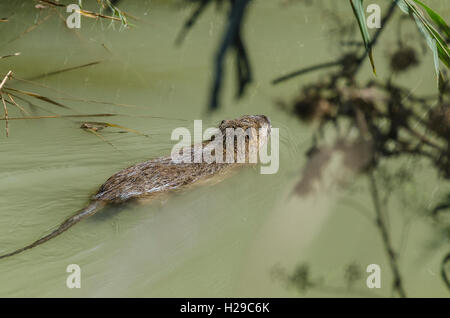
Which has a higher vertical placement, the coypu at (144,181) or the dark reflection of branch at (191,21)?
the dark reflection of branch at (191,21)

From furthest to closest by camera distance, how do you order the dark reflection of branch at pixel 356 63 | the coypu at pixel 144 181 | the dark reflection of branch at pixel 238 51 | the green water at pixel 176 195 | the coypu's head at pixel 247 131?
the dark reflection of branch at pixel 238 51, the dark reflection of branch at pixel 356 63, the coypu's head at pixel 247 131, the coypu at pixel 144 181, the green water at pixel 176 195

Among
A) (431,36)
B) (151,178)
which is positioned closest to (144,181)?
(151,178)

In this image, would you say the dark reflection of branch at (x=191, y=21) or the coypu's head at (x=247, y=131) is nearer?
the coypu's head at (x=247, y=131)

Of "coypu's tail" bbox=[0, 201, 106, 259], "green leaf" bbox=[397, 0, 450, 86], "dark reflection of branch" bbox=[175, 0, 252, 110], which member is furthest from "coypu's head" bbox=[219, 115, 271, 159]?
"green leaf" bbox=[397, 0, 450, 86]

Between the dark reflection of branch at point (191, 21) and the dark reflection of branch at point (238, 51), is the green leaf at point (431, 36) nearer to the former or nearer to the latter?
the dark reflection of branch at point (238, 51)

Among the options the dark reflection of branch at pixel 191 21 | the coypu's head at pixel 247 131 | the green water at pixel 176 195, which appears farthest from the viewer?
the dark reflection of branch at pixel 191 21

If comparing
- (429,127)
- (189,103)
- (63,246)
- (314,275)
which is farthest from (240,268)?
(429,127)

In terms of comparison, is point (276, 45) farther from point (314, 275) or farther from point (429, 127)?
point (314, 275)

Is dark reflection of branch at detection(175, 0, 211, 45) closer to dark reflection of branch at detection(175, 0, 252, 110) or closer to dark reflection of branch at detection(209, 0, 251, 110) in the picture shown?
dark reflection of branch at detection(175, 0, 252, 110)

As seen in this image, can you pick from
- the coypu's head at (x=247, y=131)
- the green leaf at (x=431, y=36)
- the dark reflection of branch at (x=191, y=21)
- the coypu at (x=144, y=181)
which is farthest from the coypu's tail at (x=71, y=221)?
the green leaf at (x=431, y=36)

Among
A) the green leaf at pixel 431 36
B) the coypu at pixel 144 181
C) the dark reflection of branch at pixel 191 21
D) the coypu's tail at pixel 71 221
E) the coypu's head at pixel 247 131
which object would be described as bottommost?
the coypu's tail at pixel 71 221
